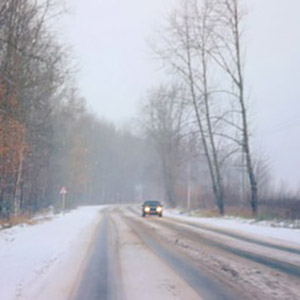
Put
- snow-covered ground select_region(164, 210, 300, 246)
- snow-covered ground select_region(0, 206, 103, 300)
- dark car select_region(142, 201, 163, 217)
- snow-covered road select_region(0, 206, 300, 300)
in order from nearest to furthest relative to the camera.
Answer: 1. snow-covered road select_region(0, 206, 300, 300)
2. snow-covered ground select_region(0, 206, 103, 300)
3. snow-covered ground select_region(164, 210, 300, 246)
4. dark car select_region(142, 201, 163, 217)

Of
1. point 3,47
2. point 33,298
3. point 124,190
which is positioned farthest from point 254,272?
point 124,190

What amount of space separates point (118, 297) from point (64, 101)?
170ft

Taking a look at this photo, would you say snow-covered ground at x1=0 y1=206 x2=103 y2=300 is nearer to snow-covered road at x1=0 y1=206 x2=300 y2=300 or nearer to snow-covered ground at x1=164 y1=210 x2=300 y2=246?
snow-covered road at x1=0 y1=206 x2=300 y2=300

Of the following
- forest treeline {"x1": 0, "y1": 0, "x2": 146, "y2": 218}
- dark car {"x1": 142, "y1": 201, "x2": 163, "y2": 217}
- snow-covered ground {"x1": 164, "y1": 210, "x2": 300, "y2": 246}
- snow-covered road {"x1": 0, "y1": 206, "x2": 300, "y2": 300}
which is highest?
forest treeline {"x1": 0, "y1": 0, "x2": 146, "y2": 218}

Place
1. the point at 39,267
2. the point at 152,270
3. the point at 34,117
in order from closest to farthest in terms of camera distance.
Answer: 1. the point at 152,270
2. the point at 39,267
3. the point at 34,117

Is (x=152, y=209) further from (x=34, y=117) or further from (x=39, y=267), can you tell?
(x=39, y=267)

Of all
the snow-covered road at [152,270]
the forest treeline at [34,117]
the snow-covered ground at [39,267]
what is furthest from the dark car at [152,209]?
the snow-covered road at [152,270]

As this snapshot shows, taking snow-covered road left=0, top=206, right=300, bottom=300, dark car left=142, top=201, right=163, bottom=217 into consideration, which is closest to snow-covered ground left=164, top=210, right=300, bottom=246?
snow-covered road left=0, top=206, right=300, bottom=300

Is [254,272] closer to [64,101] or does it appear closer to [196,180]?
[64,101]

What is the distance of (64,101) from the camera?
59750 mm

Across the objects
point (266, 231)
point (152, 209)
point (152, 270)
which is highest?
point (152, 209)

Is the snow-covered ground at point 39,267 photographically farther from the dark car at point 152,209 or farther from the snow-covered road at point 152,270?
the dark car at point 152,209

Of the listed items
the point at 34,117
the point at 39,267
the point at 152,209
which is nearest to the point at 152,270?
the point at 39,267

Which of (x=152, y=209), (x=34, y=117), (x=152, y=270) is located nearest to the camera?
(x=152, y=270)
